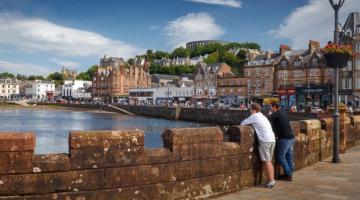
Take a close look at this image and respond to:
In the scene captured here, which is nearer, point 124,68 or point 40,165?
point 40,165

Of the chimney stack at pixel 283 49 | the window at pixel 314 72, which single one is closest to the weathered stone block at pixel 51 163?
the window at pixel 314 72

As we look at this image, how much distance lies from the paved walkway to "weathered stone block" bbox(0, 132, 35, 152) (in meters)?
3.57

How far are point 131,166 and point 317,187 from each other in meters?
4.09

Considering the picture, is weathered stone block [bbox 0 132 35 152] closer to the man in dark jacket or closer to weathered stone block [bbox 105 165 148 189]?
weathered stone block [bbox 105 165 148 189]

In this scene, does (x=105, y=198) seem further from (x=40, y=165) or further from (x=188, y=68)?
(x=188, y=68)

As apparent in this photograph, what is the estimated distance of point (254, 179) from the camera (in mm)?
8828

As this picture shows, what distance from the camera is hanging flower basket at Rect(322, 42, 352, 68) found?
1158 cm

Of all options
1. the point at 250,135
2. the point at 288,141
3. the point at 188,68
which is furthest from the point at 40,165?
the point at 188,68

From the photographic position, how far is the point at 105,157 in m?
6.35

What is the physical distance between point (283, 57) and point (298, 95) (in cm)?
1208

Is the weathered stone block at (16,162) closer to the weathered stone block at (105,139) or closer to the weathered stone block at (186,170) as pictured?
the weathered stone block at (105,139)

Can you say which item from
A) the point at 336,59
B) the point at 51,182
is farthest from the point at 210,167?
the point at 336,59

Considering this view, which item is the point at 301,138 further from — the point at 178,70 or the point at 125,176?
the point at 178,70

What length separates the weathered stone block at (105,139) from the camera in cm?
611
